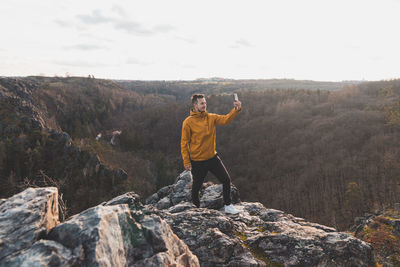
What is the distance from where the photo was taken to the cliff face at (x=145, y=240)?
90.0 inches

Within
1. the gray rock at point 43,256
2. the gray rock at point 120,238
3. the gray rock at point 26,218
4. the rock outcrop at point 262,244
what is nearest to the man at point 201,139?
the rock outcrop at point 262,244

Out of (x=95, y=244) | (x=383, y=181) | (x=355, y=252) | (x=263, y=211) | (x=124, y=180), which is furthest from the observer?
(x=124, y=180)

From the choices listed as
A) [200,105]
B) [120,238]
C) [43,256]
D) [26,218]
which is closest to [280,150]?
[200,105]

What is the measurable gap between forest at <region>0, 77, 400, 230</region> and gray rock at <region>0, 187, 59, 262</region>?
1282 cm

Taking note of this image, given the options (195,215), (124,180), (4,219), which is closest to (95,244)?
(4,219)

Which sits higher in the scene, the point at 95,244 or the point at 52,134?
the point at 95,244

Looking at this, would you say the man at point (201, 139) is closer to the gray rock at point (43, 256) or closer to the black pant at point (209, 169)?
the black pant at point (209, 169)

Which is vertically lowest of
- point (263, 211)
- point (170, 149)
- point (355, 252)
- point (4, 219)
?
point (170, 149)

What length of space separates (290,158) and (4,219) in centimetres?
4256

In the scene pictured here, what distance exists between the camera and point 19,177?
89.9 feet

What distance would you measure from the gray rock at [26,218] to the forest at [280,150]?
12.8m

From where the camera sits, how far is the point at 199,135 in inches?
215

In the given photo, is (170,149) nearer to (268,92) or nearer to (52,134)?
(52,134)

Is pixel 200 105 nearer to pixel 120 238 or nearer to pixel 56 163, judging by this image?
pixel 120 238
